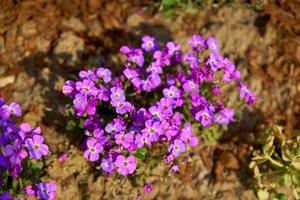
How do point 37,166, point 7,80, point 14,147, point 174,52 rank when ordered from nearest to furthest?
point 14,147, point 37,166, point 174,52, point 7,80

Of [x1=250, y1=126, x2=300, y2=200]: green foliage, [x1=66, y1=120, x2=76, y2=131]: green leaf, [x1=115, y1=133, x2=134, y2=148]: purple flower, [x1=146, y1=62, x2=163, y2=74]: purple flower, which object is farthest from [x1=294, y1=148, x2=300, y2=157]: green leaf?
[x1=66, y1=120, x2=76, y2=131]: green leaf

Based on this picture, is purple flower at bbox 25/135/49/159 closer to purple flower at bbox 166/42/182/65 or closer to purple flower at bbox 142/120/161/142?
purple flower at bbox 142/120/161/142

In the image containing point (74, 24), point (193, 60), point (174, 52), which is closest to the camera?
point (193, 60)

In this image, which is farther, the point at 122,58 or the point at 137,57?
the point at 122,58

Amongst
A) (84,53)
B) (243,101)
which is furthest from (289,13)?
(84,53)

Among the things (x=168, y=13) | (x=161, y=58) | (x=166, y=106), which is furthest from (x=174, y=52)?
(x=168, y=13)

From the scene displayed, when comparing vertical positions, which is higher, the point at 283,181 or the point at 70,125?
the point at 70,125

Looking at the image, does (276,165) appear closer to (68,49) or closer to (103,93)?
(103,93)
